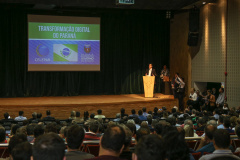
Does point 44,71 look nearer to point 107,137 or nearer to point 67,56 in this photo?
point 67,56

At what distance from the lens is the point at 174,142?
2.26 meters

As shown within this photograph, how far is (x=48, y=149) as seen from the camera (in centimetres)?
183

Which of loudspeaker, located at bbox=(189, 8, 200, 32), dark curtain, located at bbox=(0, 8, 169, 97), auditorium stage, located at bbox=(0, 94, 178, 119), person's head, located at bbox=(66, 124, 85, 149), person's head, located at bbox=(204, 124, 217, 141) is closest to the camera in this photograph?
person's head, located at bbox=(66, 124, 85, 149)

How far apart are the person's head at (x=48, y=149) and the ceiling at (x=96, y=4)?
11.6 metres

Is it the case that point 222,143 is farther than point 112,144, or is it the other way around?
point 222,143

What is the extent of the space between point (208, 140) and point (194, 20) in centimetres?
1045

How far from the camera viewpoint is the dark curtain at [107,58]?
14234mm

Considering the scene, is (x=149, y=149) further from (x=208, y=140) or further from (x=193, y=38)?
(x=193, y=38)

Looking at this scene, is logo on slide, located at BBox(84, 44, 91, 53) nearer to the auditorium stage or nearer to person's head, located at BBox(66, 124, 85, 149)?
the auditorium stage

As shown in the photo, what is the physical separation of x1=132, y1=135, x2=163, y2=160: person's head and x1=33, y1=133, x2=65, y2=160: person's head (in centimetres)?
44

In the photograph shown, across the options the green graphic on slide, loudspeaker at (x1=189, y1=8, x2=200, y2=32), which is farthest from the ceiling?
the green graphic on slide

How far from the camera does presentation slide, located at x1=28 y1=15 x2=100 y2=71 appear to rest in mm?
13688

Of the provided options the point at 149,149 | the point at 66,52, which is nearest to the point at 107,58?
the point at 66,52

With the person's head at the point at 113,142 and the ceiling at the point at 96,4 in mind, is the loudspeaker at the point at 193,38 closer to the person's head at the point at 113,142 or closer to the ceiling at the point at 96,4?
the ceiling at the point at 96,4
